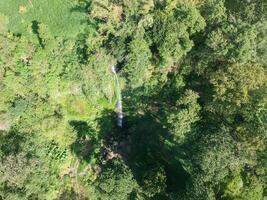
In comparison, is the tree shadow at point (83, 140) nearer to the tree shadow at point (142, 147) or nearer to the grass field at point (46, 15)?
the tree shadow at point (142, 147)

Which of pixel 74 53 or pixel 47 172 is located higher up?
pixel 74 53

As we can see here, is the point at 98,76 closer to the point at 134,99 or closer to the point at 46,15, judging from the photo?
the point at 134,99

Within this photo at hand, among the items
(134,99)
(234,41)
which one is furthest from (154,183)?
(234,41)

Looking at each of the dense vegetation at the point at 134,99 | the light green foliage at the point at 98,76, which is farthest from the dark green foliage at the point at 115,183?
the light green foliage at the point at 98,76

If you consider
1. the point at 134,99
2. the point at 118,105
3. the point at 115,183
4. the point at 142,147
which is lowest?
the point at 115,183

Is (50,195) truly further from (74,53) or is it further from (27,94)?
(74,53)

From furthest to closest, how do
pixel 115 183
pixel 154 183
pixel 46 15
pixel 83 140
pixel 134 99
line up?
pixel 83 140 < pixel 134 99 < pixel 46 15 < pixel 154 183 < pixel 115 183

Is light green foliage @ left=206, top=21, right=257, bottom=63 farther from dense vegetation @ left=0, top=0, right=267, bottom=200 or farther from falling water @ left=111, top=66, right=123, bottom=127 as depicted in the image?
falling water @ left=111, top=66, right=123, bottom=127

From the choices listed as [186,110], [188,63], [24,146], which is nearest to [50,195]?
[24,146]
